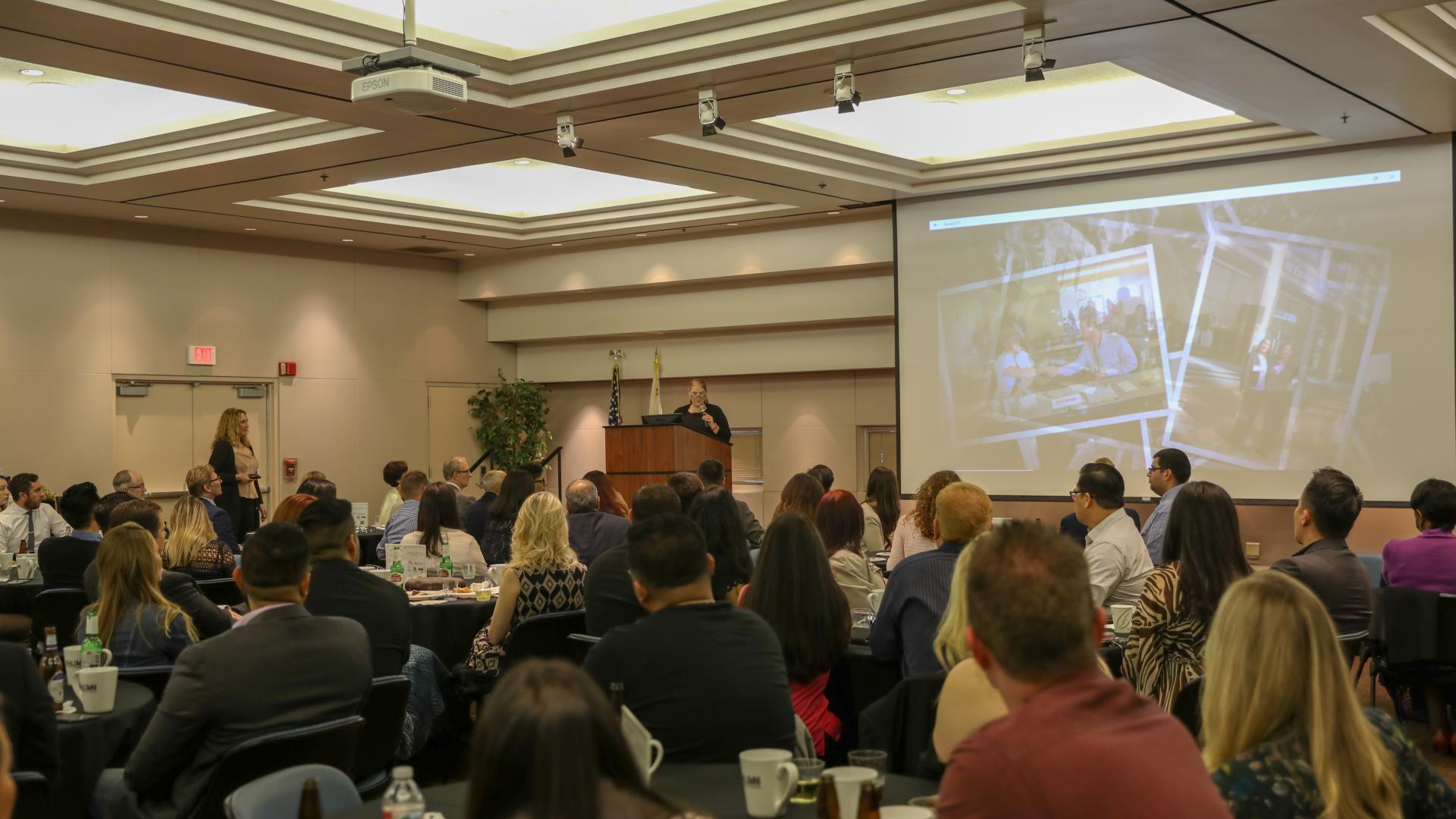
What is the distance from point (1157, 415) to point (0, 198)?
994cm

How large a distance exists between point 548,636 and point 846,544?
151 centimetres

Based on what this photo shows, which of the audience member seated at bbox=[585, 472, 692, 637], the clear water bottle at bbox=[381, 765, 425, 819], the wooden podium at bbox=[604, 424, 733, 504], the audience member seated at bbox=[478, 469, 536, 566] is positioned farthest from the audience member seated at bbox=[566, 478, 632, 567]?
the clear water bottle at bbox=[381, 765, 425, 819]

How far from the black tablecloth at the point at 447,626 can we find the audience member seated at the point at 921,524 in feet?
7.38

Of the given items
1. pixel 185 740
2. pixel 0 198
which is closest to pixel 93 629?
pixel 185 740

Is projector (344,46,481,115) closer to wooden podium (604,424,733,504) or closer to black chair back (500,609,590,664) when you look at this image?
black chair back (500,609,590,664)

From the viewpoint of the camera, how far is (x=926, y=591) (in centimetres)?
450

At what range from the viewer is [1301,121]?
341 inches

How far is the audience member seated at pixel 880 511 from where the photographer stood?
8.46 m

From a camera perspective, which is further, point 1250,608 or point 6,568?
point 6,568

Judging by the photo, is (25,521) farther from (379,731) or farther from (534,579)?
(379,731)

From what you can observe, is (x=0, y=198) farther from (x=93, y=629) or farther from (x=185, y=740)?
(x=185, y=740)

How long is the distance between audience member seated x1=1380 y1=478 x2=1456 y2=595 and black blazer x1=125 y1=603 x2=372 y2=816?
546 centimetres

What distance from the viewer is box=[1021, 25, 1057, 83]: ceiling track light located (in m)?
6.47

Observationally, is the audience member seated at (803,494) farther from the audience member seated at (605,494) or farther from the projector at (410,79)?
the projector at (410,79)
